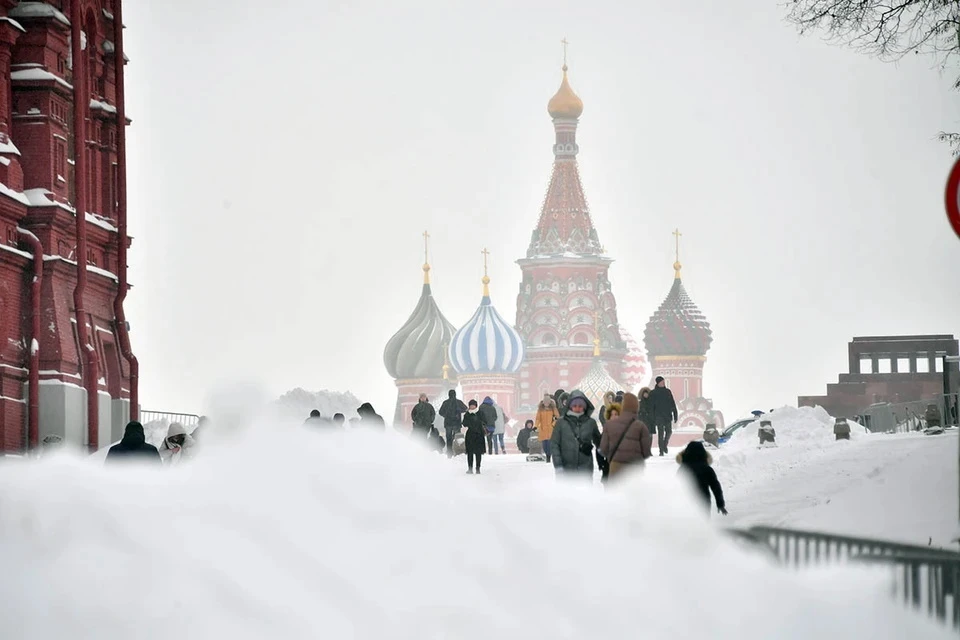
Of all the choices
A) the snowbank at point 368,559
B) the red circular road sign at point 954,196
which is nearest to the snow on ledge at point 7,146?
the snowbank at point 368,559

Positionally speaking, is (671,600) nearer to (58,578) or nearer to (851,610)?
(851,610)

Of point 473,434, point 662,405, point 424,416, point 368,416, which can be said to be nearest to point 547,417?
point 662,405

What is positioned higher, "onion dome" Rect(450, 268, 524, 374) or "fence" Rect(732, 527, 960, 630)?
"onion dome" Rect(450, 268, 524, 374)

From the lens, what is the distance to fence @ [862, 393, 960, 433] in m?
34.8

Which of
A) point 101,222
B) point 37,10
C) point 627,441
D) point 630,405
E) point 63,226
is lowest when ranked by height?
point 627,441

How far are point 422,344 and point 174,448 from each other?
131m

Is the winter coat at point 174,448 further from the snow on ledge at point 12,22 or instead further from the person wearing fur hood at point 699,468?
the snow on ledge at point 12,22

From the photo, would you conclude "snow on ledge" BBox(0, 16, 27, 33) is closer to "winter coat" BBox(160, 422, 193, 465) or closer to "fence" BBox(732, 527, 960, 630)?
"winter coat" BBox(160, 422, 193, 465)

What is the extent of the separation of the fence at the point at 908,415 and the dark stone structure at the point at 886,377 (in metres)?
34.1

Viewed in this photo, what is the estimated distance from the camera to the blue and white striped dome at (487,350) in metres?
141

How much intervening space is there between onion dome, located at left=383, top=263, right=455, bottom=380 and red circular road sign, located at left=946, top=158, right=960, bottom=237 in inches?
5428

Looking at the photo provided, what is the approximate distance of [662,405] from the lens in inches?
1160

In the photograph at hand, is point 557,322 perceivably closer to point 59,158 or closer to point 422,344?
point 422,344

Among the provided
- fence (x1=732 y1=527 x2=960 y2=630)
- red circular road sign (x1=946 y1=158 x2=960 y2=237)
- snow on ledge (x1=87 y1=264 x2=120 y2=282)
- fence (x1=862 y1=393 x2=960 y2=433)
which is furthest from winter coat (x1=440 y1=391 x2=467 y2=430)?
red circular road sign (x1=946 y1=158 x2=960 y2=237)
